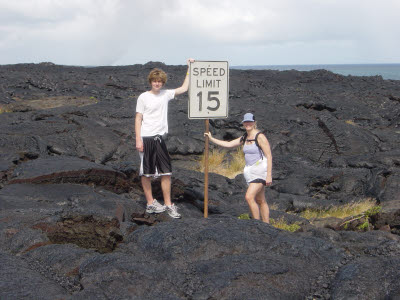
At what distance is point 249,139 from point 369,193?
618 centimetres

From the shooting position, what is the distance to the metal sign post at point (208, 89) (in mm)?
8016

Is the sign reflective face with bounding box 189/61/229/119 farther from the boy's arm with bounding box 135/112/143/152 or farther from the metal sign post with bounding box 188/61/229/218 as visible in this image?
the boy's arm with bounding box 135/112/143/152

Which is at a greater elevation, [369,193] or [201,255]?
[201,255]

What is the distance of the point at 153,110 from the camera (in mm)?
8125

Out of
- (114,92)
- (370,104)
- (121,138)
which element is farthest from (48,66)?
(121,138)

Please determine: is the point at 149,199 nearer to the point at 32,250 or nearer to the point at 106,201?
the point at 106,201

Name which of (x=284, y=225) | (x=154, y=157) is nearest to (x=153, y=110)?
(x=154, y=157)

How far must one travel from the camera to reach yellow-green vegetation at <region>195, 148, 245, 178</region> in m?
15.5

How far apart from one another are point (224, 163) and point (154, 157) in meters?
8.02

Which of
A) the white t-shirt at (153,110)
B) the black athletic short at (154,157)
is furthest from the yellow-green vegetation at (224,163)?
the white t-shirt at (153,110)

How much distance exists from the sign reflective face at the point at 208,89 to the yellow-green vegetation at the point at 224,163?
281 inches

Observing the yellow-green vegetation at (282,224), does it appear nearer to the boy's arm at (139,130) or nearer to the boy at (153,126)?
the boy at (153,126)

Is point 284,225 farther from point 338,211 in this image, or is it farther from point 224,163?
point 224,163

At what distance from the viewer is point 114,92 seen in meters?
35.2
